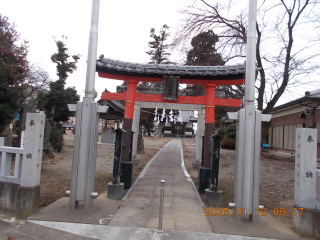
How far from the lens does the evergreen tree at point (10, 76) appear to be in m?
9.15

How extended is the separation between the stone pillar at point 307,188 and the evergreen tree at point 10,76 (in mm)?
10241

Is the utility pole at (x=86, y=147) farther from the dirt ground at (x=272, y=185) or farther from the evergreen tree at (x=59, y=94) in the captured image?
the evergreen tree at (x=59, y=94)

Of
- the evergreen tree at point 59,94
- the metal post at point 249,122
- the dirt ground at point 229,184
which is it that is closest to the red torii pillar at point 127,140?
the dirt ground at point 229,184

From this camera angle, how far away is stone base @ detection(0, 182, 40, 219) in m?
4.52

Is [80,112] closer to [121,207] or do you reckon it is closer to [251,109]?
[121,207]

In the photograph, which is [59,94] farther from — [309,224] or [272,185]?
[309,224]

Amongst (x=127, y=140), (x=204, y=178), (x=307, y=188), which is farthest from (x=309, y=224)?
(x=127, y=140)

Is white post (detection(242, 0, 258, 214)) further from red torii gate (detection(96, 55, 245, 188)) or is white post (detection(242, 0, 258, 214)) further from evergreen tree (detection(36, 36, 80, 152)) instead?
evergreen tree (detection(36, 36, 80, 152))

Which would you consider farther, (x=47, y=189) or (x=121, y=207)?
(x=47, y=189)

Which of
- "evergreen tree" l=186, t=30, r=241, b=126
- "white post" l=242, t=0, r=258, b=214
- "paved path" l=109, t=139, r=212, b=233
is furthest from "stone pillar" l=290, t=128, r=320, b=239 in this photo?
"evergreen tree" l=186, t=30, r=241, b=126

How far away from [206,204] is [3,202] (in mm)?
4584

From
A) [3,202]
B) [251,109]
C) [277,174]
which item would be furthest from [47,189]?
[277,174]

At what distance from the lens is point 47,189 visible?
673 cm

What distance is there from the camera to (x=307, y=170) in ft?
13.7
